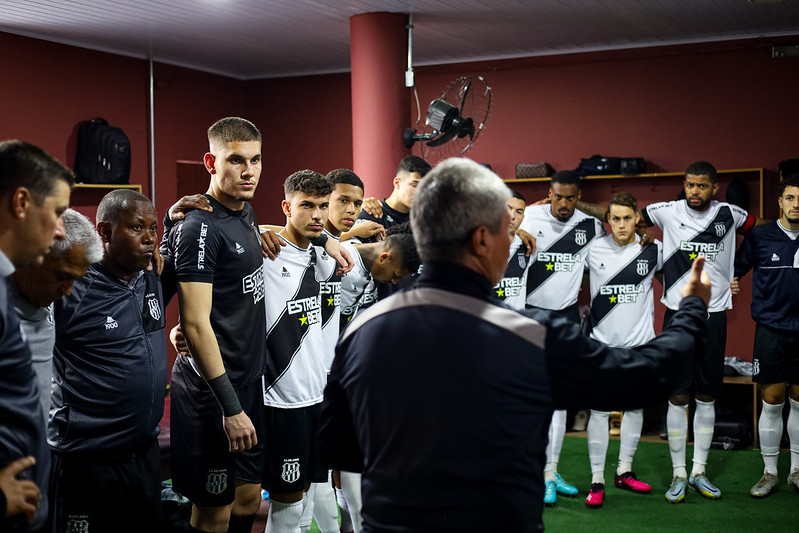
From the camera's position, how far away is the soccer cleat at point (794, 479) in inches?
190

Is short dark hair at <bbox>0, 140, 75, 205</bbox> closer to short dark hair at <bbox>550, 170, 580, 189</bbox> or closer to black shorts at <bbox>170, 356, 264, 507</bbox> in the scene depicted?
black shorts at <bbox>170, 356, 264, 507</bbox>

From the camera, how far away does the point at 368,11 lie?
18.2ft

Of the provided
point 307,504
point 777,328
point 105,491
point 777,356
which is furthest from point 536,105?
point 105,491

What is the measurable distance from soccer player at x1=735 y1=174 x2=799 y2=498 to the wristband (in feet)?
11.5

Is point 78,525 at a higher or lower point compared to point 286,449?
lower

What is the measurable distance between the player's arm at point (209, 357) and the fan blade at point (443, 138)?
9.62ft

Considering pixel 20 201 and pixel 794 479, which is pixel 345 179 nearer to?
pixel 20 201

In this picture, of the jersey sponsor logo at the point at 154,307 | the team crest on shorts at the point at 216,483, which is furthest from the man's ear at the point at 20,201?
the team crest on shorts at the point at 216,483

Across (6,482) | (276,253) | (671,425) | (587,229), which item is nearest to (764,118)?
(587,229)

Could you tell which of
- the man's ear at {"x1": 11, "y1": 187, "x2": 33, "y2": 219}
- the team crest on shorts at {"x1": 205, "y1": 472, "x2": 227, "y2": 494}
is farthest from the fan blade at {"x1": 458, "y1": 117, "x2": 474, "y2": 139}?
the man's ear at {"x1": 11, "y1": 187, "x2": 33, "y2": 219}

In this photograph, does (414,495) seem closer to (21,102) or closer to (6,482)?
(6,482)

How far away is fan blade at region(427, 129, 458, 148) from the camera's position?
5258mm

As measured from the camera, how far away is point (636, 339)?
4.94 metres

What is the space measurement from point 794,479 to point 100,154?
215 inches
